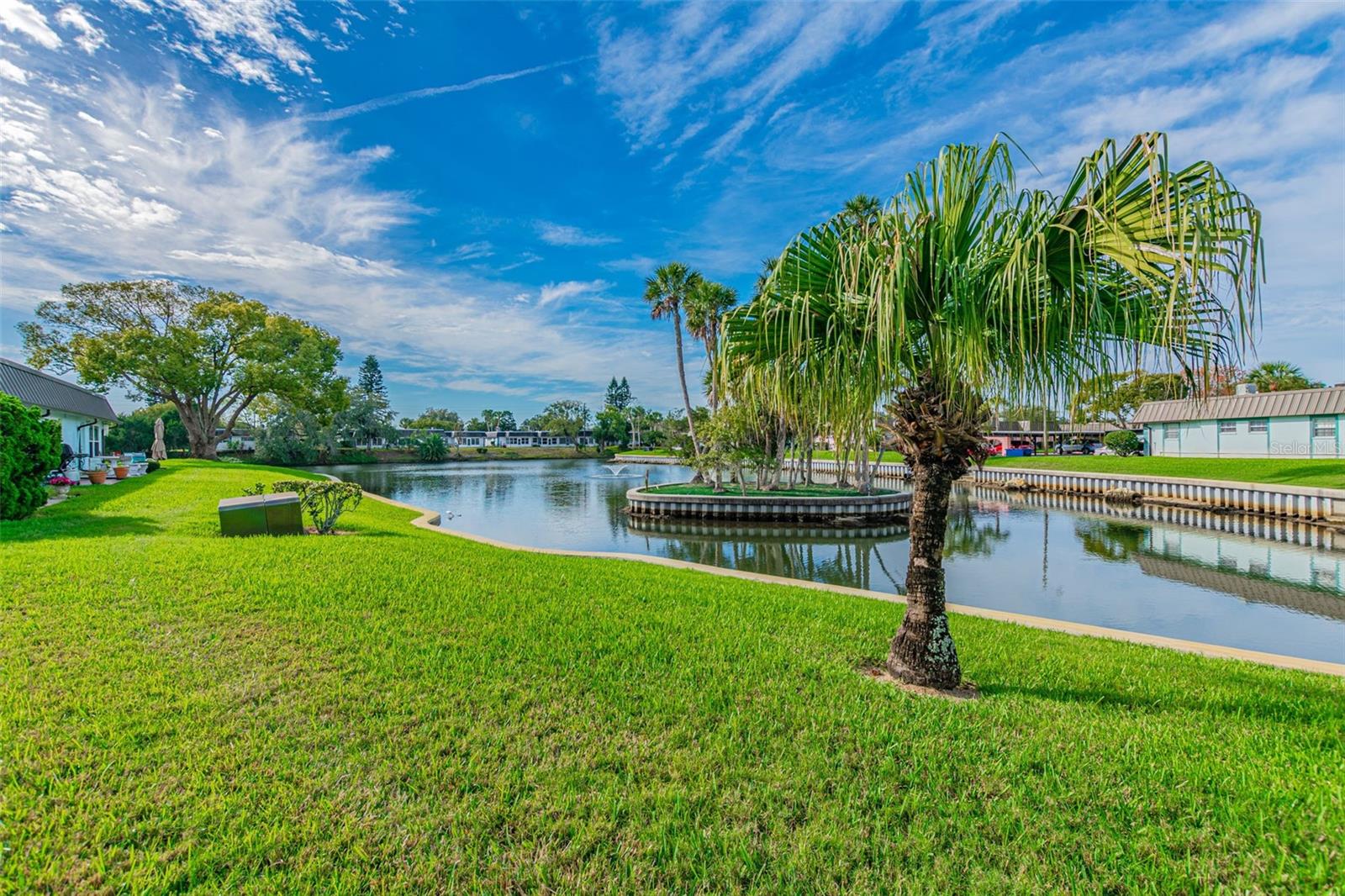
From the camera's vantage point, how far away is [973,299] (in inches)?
125

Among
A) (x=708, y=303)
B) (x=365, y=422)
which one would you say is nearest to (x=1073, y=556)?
(x=708, y=303)

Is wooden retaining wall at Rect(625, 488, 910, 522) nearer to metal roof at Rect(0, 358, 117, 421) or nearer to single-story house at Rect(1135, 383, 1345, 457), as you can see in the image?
single-story house at Rect(1135, 383, 1345, 457)

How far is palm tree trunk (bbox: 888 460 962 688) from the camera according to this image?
371 cm

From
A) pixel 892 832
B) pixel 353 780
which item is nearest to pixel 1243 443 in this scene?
pixel 892 832

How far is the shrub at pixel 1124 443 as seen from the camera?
3253cm

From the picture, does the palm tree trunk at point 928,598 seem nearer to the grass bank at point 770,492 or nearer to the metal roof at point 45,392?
the grass bank at point 770,492

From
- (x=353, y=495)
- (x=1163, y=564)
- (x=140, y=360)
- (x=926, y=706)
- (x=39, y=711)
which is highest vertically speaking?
(x=140, y=360)

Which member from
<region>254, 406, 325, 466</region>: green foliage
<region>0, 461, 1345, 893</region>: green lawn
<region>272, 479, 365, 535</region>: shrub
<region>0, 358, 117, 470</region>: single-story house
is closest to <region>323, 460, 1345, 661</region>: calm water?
<region>0, 461, 1345, 893</region>: green lawn

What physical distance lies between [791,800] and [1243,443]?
113ft

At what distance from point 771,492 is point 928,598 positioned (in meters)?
15.9

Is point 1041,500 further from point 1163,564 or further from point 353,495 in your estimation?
point 353,495

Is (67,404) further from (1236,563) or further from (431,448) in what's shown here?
(431,448)

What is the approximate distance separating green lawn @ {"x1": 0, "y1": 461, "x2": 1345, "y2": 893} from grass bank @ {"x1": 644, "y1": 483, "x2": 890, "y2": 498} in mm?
13570

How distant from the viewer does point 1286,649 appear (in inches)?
244
